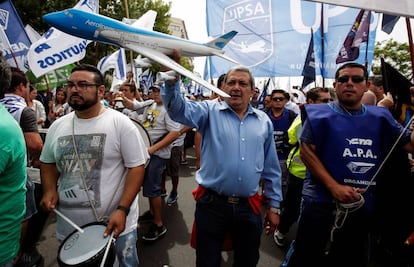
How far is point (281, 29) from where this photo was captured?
736 cm

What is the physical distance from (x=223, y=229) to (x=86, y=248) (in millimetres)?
923

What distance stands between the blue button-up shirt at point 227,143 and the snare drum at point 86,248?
773 millimetres

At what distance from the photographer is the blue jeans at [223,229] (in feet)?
6.59

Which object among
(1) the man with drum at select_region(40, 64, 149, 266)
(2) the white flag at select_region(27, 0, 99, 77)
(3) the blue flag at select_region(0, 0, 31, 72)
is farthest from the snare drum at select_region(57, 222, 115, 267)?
(3) the blue flag at select_region(0, 0, 31, 72)

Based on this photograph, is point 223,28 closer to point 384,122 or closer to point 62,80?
point 62,80

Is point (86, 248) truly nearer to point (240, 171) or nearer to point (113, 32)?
point (240, 171)

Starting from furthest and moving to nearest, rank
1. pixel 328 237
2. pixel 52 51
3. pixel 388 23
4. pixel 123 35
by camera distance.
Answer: pixel 52 51
pixel 388 23
pixel 328 237
pixel 123 35

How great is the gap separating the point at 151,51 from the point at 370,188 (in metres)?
1.80

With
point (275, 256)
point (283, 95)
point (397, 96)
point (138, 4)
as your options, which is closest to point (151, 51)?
point (397, 96)

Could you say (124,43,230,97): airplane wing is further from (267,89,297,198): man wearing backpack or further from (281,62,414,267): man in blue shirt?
(267,89,297,198): man wearing backpack

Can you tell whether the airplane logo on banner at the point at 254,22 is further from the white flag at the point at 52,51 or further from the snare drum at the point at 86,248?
the snare drum at the point at 86,248

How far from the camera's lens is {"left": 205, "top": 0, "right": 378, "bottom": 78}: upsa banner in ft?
23.0

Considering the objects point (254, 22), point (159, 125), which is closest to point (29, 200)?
point (159, 125)

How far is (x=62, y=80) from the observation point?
6047 mm
